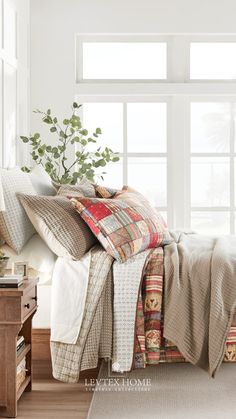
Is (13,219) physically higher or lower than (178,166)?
lower

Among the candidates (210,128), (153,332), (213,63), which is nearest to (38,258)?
(153,332)

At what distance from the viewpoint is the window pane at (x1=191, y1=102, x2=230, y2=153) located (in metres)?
6.21

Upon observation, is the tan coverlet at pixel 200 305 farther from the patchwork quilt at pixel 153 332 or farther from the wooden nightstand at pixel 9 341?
the wooden nightstand at pixel 9 341

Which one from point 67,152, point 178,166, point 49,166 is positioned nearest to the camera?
point 49,166

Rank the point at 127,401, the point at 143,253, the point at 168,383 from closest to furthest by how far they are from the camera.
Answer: the point at 127,401
the point at 168,383
the point at 143,253

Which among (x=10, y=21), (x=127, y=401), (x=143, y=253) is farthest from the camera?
(x=10, y=21)

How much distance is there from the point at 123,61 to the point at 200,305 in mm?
3480

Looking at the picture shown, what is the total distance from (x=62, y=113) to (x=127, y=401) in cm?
352

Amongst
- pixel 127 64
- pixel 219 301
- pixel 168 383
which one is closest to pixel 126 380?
pixel 168 383

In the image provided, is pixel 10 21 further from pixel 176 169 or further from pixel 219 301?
pixel 219 301

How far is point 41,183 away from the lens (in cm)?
424

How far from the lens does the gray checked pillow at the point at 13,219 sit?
3492 millimetres

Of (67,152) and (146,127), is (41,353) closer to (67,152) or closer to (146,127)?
(67,152)

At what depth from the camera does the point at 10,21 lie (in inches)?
206
